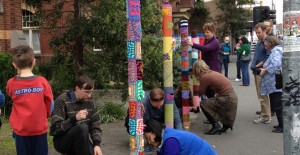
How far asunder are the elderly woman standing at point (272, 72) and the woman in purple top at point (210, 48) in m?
0.90

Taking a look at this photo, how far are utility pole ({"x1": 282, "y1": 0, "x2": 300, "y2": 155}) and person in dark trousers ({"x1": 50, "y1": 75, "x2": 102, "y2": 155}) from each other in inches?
80.7

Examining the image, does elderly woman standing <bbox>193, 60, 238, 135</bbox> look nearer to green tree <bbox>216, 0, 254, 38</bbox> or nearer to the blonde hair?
the blonde hair

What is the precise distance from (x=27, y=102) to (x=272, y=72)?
4.90 metres

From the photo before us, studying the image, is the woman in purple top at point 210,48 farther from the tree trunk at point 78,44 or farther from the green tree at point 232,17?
the green tree at point 232,17

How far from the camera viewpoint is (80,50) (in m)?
8.17

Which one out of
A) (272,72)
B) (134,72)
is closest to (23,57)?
(134,72)

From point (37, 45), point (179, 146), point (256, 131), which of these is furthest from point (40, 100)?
point (37, 45)

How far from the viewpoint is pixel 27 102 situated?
3998 millimetres

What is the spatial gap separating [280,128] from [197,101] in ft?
5.14

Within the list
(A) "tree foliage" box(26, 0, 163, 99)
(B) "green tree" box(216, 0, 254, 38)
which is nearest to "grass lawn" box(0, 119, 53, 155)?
(A) "tree foliage" box(26, 0, 163, 99)

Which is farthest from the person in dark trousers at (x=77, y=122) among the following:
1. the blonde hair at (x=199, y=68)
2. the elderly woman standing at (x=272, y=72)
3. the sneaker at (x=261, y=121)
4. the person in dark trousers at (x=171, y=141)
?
the sneaker at (x=261, y=121)

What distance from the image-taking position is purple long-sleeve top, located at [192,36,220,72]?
7.36 meters

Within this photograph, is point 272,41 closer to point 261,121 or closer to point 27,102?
point 261,121

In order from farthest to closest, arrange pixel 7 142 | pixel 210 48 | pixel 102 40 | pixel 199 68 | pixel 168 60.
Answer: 1. pixel 102 40
2. pixel 210 48
3. pixel 199 68
4. pixel 7 142
5. pixel 168 60
